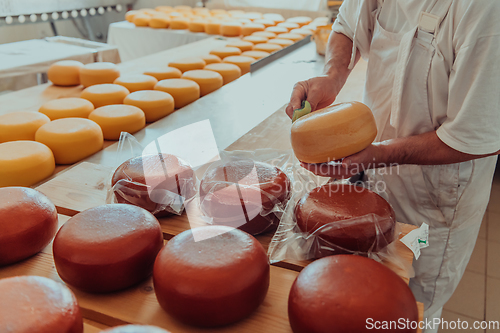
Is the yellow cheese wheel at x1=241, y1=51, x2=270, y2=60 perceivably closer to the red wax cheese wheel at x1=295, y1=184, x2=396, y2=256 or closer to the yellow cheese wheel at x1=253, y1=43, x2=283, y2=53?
the yellow cheese wheel at x1=253, y1=43, x2=283, y2=53

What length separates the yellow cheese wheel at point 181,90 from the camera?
2211mm

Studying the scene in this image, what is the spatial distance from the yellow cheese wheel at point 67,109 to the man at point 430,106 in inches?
45.3

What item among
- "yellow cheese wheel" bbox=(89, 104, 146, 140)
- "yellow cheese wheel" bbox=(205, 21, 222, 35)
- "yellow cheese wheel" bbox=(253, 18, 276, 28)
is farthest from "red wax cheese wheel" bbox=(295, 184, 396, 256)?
"yellow cheese wheel" bbox=(253, 18, 276, 28)

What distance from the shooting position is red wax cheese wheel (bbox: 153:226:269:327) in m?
0.62

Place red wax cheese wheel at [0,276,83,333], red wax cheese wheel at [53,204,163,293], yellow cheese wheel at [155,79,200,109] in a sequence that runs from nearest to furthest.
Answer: red wax cheese wheel at [0,276,83,333] < red wax cheese wheel at [53,204,163,293] < yellow cheese wheel at [155,79,200,109]

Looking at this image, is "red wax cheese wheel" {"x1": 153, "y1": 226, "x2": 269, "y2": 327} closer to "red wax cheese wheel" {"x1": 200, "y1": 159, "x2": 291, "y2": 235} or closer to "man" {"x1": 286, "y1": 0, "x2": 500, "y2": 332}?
"red wax cheese wheel" {"x1": 200, "y1": 159, "x2": 291, "y2": 235}

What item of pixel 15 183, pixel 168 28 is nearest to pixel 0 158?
pixel 15 183

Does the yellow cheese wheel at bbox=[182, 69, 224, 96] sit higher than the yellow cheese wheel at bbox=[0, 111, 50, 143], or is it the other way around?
the yellow cheese wheel at bbox=[0, 111, 50, 143]

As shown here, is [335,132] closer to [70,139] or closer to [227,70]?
[70,139]

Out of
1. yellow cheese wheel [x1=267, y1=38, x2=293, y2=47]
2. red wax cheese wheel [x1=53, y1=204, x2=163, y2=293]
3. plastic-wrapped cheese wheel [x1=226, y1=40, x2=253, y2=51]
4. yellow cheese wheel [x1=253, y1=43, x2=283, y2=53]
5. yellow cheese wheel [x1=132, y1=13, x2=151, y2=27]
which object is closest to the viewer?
red wax cheese wheel [x1=53, y1=204, x2=163, y2=293]

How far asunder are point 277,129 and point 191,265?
4.10 feet

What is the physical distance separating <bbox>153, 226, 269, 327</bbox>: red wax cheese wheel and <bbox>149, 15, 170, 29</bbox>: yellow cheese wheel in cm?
433

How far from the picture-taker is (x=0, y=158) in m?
1.33

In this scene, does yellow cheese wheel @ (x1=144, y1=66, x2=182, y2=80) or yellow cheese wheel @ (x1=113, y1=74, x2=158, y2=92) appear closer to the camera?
yellow cheese wheel @ (x1=113, y1=74, x2=158, y2=92)
